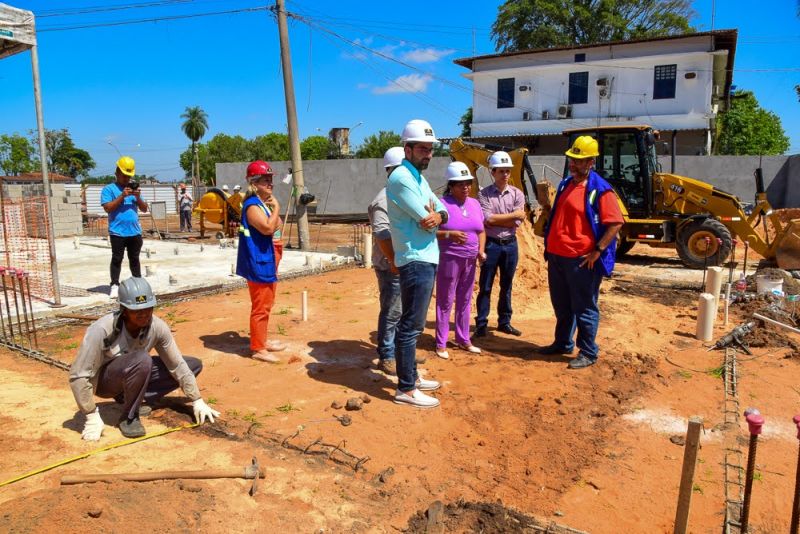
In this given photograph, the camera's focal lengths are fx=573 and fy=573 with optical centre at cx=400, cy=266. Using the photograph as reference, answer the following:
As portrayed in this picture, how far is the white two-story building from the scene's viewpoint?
85.7ft

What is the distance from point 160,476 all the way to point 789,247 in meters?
11.2

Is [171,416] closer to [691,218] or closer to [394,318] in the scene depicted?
[394,318]

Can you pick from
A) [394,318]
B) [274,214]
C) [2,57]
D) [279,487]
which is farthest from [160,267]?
[279,487]

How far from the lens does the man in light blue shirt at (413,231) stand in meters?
3.91

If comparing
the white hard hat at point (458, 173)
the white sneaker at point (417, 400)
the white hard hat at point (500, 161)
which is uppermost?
the white hard hat at point (500, 161)

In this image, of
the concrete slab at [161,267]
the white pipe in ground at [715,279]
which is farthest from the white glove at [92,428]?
the white pipe in ground at [715,279]

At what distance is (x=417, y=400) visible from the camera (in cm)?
421

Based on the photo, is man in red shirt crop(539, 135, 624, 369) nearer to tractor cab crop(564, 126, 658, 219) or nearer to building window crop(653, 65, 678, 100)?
tractor cab crop(564, 126, 658, 219)

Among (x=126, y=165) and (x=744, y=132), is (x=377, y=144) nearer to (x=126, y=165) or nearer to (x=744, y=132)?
(x=744, y=132)

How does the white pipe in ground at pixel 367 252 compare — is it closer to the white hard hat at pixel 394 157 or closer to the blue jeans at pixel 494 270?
the blue jeans at pixel 494 270

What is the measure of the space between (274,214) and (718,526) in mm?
3921

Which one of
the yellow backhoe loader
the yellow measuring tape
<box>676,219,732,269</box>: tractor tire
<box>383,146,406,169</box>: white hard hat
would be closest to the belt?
<box>383,146,406,169</box>: white hard hat

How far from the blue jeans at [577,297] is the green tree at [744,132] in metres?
38.8

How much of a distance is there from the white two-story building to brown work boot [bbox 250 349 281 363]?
24.0 m
